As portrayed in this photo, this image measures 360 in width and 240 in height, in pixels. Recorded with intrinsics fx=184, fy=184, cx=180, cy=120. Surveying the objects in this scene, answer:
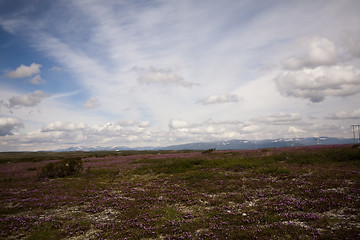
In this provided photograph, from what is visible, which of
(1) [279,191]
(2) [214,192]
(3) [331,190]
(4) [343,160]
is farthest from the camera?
(4) [343,160]

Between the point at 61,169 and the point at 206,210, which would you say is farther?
the point at 61,169

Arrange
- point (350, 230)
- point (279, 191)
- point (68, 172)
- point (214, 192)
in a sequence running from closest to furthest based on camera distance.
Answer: point (350, 230) < point (279, 191) < point (214, 192) < point (68, 172)

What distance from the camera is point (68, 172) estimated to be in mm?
31344

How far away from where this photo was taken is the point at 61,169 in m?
30.8

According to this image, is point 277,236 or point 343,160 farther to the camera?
point 343,160

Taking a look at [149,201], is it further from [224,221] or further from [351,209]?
[351,209]

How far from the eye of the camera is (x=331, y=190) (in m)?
12.7

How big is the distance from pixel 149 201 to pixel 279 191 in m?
9.94

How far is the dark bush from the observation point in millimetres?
30125

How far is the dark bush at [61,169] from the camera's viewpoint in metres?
30.1

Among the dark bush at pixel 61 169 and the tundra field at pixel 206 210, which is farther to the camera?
the dark bush at pixel 61 169

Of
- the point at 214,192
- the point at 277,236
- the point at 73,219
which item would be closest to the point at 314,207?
the point at 277,236

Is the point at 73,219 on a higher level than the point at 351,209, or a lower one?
lower

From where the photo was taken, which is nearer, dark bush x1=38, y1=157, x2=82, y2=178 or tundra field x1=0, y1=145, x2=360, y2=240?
tundra field x1=0, y1=145, x2=360, y2=240
